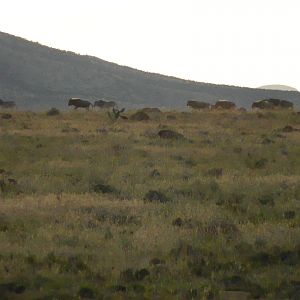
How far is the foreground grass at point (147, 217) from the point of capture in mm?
10695

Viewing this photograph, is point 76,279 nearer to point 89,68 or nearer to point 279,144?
point 279,144

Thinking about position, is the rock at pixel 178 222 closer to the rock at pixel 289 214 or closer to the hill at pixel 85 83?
the rock at pixel 289 214

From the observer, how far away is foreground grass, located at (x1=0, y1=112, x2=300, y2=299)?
10.7m

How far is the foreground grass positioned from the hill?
72847 millimetres

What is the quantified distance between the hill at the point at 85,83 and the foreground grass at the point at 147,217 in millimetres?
72847

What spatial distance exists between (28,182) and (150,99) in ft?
308

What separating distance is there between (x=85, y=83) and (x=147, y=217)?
9835 cm

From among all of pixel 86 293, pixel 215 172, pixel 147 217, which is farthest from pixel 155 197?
pixel 86 293

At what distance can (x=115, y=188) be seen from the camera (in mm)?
19297

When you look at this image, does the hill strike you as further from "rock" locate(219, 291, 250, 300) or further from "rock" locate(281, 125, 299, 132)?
"rock" locate(219, 291, 250, 300)

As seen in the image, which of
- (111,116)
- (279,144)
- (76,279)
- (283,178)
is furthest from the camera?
(111,116)

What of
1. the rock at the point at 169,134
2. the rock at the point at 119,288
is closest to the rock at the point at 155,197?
the rock at the point at 119,288

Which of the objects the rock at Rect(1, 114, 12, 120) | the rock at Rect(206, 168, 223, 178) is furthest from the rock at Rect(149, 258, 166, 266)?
the rock at Rect(1, 114, 12, 120)

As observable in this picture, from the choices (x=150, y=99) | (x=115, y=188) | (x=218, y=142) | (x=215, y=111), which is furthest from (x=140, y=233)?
(x=150, y=99)
